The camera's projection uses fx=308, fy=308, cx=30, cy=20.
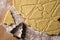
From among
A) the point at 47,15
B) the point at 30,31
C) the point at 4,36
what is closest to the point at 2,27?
the point at 4,36

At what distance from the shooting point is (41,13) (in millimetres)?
2045

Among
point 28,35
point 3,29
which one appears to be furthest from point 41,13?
point 3,29

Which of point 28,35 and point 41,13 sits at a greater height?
point 41,13

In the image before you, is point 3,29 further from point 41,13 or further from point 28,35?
point 41,13

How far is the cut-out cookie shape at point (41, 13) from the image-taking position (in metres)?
2.03

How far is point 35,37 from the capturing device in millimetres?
2076

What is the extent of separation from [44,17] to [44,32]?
0.10 m

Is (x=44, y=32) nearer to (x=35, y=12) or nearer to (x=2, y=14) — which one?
(x=35, y=12)

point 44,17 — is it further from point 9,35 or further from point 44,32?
point 9,35

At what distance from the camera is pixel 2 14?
2111 mm

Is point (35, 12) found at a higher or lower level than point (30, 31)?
higher

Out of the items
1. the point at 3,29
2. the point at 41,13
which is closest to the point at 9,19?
the point at 3,29

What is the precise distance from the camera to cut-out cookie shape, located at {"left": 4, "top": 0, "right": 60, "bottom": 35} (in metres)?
2.03

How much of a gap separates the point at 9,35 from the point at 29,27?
5.9 inches
